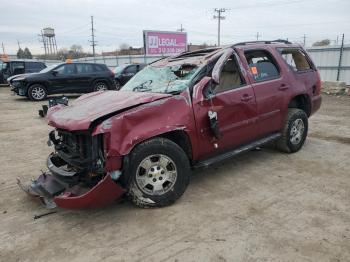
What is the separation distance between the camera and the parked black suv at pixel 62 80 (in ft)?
46.4

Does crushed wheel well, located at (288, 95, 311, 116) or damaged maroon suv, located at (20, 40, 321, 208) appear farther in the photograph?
crushed wheel well, located at (288, 95, 311, 116)

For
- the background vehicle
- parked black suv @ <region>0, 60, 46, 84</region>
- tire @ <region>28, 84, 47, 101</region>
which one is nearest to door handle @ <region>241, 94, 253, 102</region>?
tire @ <region>28, 84, 47, 101</region>

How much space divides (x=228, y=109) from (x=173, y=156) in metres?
1.08

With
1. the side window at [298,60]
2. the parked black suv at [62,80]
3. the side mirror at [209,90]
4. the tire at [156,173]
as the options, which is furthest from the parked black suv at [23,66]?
the tire at [156,173]

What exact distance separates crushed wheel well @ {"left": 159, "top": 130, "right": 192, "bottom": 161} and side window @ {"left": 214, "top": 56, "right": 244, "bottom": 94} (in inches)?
35.1

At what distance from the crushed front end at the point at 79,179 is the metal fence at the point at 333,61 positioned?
1613 cm

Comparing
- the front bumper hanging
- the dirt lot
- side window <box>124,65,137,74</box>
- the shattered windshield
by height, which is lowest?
the dirt lot

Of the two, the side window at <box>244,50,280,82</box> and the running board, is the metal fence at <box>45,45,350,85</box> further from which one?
the running board

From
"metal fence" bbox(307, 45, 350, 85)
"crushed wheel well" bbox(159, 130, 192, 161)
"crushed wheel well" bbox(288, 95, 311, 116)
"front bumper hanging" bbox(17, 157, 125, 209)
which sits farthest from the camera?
"metal fence" bbox(307, 45, 350, 85)

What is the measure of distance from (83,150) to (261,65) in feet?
9.80

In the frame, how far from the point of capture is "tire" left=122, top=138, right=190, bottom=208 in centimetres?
354

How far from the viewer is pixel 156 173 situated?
3723mm

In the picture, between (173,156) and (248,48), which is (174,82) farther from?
(248,48)

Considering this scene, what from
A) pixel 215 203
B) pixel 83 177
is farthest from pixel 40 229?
pixel 215 203
